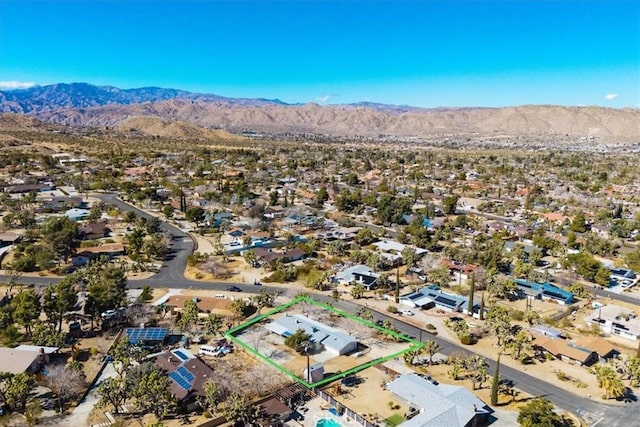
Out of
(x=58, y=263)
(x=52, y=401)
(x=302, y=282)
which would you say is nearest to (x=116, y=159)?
(x=58, y=263)

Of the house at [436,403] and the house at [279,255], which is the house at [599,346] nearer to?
the house at [436,403]

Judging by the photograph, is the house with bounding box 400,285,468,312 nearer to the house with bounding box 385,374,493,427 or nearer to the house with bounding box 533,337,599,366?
the house with bounding box 533,337,599,366

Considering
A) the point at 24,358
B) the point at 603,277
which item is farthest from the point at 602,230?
the point at 24,358

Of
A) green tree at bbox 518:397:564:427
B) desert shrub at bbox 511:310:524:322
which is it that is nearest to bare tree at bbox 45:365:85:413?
green tree at bbox 518:397:564:427

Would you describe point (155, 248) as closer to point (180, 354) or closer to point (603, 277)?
point (180, 354)

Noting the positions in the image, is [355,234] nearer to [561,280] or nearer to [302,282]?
[302,282]

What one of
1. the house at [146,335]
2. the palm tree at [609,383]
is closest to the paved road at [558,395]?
the palm tree at [609,383]
